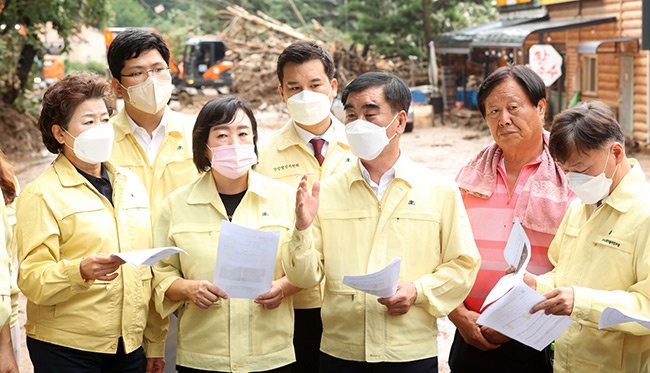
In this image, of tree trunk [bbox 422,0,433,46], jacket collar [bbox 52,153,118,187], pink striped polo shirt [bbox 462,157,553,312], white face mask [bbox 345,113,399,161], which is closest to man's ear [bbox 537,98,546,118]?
pink striped polo shirt [bbox 462,157,553,312]

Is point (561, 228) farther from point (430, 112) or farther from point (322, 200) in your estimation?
point (430, 112)

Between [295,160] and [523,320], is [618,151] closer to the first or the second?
[523,320]

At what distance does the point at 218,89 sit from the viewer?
1318 inches

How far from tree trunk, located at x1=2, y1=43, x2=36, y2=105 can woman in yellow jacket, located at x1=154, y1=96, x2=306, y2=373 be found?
17.6 metres

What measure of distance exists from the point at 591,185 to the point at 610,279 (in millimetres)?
387

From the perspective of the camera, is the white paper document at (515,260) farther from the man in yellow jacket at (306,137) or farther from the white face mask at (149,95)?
the white face mask at (149,95)

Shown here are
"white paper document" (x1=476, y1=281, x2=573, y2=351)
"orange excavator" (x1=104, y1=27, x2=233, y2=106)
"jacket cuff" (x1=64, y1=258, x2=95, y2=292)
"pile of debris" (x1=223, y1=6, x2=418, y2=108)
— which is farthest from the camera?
"orange excavator" (x1=104, y1=27, x2=233, y2=106)

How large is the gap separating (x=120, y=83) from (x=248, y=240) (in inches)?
63.2

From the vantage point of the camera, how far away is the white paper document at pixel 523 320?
9.99 feet

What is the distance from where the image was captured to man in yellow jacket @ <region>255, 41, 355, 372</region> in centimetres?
431

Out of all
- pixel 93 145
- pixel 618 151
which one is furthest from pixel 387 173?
pixel 93 145

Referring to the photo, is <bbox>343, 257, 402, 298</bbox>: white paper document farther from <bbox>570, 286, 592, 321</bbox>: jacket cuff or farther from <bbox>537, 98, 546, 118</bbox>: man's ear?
<bbox>537, 98, 546, 118</bbox>: man's ear

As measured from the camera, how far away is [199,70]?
33.7 meters

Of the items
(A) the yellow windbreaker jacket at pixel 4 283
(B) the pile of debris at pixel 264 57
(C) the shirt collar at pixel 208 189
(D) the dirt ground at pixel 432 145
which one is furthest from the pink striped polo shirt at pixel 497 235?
(B) the pile of debris at pixel 264 57
